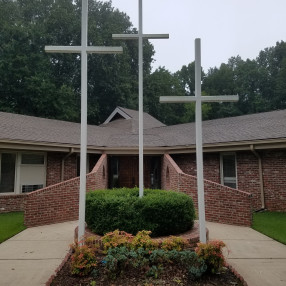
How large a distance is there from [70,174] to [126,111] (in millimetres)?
10412

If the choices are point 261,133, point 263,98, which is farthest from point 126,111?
point 263,98

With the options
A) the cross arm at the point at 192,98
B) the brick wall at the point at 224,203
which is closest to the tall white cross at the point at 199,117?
the cross arm at the point at 192,98

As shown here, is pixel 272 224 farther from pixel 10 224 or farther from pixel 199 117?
pixel 10 224

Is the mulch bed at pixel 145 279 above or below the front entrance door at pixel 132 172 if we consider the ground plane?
below

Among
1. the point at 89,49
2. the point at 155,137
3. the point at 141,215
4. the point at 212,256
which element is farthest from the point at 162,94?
the point at 212,256

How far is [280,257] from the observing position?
15.9 feet

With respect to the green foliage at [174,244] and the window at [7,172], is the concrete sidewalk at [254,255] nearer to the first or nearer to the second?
the green foliage at [174,244]

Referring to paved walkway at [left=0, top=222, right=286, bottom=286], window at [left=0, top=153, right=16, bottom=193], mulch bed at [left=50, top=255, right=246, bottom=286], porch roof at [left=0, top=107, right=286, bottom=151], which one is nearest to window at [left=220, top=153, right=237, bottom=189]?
porch roof at [left=0, top=107, right=286, bottom=151]

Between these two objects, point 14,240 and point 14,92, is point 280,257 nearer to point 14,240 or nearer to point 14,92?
point 14,240

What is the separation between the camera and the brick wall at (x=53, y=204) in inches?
288

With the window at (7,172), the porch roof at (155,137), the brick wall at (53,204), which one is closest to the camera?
the brick wall at (53,204)

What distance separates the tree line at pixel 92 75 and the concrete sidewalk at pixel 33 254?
18.0m

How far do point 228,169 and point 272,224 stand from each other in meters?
3.57

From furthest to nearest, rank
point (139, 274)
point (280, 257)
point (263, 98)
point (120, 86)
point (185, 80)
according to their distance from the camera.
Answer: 1. point (185, 80)
2. point (263, 98)
3. point (120, 86)
4. point (280, 257)
5. point (139, 274)
